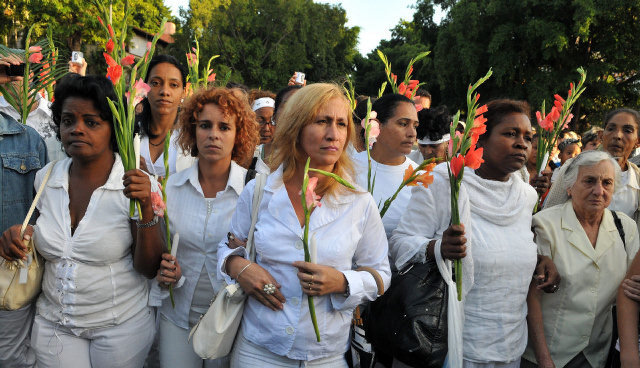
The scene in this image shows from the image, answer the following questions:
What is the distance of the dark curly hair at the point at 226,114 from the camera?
2982 mm

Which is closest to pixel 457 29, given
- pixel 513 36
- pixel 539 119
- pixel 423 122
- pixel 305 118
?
pixel 513 36

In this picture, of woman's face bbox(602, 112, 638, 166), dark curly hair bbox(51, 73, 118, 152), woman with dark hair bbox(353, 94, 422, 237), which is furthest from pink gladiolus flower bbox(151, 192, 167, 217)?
woman's face bbox(602, 112, 638, 166)

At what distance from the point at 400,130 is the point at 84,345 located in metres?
2.54

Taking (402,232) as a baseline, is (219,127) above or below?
above

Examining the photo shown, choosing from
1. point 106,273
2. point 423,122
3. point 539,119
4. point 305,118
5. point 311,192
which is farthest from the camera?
point 423,122

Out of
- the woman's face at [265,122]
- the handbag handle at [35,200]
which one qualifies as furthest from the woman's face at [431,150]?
the handbag handle at [35,200]

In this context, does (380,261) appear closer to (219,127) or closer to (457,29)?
(219,127)

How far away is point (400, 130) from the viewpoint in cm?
380

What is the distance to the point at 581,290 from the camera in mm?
2910

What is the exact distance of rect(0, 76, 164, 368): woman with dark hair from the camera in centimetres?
247

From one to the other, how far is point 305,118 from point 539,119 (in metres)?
1.88

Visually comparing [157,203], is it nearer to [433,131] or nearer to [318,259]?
[318,259]

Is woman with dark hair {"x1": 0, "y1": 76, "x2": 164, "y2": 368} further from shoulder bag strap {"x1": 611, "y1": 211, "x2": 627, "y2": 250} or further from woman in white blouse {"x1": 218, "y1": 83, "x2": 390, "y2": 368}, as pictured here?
shoulder bag strap {"x1": 611, "y1": 211, "x2": 627, "y2": 250}

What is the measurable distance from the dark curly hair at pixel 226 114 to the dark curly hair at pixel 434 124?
2.39 m
